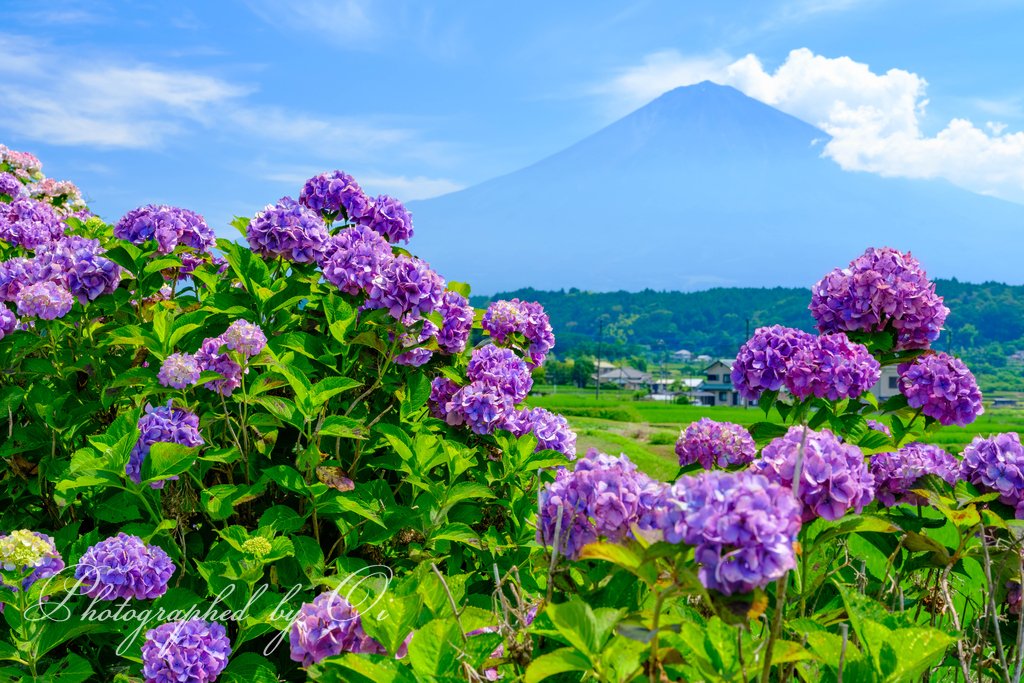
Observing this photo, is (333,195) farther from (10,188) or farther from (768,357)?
(10,188)

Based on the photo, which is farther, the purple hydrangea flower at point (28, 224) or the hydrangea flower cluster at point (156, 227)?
the purple hydrangea flower at point (28, 224)

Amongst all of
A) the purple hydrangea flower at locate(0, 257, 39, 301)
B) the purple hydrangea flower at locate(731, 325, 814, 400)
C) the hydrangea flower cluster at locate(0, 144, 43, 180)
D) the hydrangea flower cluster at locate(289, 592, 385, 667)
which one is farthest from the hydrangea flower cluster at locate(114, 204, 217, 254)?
the hydrangea flower cluster at locate(0, 144, 43, 180)

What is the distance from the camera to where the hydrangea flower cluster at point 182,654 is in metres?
2.32

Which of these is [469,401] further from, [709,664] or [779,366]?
[709,664]

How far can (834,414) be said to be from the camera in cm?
289

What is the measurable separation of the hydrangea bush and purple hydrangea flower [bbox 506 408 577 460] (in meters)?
0.01

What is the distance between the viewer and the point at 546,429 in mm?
3605

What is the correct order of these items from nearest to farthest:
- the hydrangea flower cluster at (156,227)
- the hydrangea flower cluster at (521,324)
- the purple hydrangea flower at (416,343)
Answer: the purple hydrangea flower at (416,343)
the hydrangea flower cluster at (156,227)
the hydrangea flower cluster at (521,324)

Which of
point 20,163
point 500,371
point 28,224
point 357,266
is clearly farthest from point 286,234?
point 20,163

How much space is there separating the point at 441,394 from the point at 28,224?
281 cm

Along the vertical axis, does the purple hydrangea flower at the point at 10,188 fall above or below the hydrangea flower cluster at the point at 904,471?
above

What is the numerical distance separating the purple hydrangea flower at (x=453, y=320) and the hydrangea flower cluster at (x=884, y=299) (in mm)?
1346

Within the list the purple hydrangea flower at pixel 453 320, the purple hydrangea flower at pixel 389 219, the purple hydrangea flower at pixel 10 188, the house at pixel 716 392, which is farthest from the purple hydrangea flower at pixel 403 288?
the house at pixel 716 392

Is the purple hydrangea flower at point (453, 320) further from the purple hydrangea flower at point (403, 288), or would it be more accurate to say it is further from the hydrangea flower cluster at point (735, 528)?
the hydrangea flower cluster at point (735, 528)
